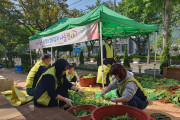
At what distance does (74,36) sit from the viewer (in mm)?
4586

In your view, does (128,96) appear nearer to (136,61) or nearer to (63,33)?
(63,33)

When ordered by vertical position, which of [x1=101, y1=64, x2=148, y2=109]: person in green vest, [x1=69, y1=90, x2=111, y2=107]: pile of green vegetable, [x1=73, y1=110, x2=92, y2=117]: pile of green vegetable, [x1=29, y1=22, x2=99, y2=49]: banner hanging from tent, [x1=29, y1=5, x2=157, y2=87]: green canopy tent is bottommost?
[x1=69, y1=90, x2=111, y2=107]: pile of green vegetable

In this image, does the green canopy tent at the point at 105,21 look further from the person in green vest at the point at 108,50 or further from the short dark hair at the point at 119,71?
the short dark hair at the point at 119,71

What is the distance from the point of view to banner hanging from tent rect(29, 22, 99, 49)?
13.0 feet

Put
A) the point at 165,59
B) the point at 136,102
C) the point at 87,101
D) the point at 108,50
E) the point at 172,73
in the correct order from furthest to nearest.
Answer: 1. the point at 165,59
2. the point at 172,73
3. the point at 108,50
4. the point at 87,101
5. the point at 136,102

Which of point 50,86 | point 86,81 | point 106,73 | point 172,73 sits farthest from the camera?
point 172,73

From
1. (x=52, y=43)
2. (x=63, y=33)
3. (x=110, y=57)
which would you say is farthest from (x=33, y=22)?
(x=110, y=57)

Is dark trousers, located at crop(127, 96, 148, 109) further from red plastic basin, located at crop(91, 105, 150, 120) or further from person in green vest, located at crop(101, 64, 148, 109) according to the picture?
red plastic basin, located at crop(91, 105, 150, 120)

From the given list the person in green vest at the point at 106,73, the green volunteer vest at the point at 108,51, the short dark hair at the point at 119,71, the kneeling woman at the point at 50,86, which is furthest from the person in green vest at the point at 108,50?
the kneeling woman at the point at 50,86

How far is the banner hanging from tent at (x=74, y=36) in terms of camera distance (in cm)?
396

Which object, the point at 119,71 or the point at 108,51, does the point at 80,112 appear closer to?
the point at 119,71

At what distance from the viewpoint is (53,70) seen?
219 cm

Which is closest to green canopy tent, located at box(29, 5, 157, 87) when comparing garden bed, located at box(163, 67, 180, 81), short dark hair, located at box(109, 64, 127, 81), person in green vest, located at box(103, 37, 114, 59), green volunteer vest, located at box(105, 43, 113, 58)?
person in green vest, located at box(103, 37, 114, 59)

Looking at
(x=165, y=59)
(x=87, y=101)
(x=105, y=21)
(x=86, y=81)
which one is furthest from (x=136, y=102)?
(x=165, y=59)
